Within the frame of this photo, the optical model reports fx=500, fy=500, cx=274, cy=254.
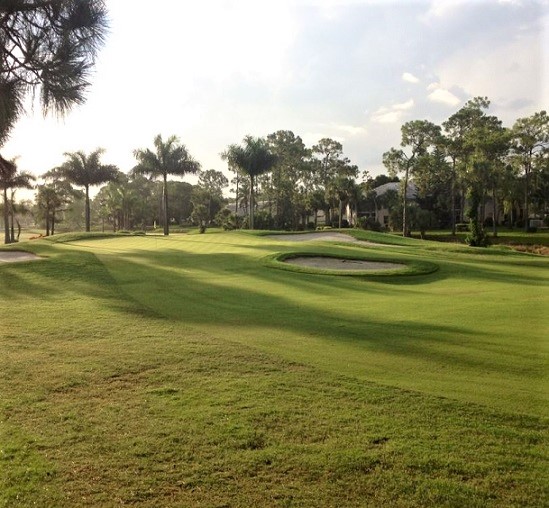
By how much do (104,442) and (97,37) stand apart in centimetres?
1144

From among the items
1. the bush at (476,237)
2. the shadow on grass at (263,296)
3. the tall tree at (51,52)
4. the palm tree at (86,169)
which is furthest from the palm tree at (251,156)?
the tall tree at (51,52)

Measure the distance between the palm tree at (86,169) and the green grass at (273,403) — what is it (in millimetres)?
49239

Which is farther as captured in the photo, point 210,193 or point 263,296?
point 210,193

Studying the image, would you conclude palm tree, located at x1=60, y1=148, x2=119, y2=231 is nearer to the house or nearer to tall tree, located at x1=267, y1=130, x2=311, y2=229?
tall tree, located at x1=267, y1=130, x2=311, y2=229

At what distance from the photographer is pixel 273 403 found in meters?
5.59

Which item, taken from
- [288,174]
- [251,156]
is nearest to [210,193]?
[288,174]

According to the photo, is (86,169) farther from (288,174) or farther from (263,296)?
(263,296)

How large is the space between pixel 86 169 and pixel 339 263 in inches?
1786

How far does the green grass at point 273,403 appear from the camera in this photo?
4.00m

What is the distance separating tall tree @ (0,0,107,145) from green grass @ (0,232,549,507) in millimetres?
5235

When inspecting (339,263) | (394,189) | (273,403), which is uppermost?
(394,189)

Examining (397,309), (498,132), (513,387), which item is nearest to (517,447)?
(513,387)

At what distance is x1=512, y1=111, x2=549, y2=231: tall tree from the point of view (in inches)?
2315

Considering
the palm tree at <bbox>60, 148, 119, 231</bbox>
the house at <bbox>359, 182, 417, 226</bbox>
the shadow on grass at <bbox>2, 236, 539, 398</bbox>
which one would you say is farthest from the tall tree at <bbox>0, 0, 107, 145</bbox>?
the house at <bbox>359, 182, 417, 226</bbox>
